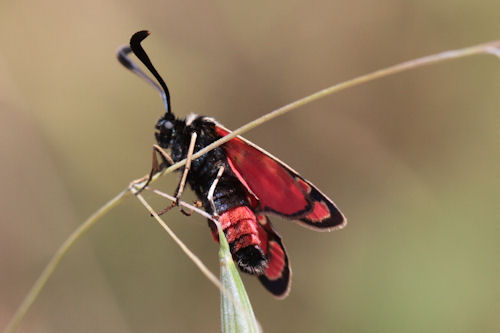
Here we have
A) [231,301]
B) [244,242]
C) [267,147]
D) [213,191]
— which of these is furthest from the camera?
[267,147]

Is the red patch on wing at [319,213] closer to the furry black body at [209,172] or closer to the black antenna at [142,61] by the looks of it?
the furry black body at [209,172]

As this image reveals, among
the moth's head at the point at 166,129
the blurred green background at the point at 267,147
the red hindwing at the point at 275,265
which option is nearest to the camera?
the red hindwing at the point at 275,265

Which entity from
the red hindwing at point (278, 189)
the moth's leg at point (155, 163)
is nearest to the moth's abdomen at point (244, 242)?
the red hindwing at point (278, 189)

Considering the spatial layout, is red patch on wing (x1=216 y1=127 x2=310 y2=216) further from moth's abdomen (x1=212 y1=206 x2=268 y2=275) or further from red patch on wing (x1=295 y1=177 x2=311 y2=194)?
moth's abdomen (x1=212 y1=206 x2=268 y2=275)

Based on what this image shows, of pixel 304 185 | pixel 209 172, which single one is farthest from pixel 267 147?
pixel 304 185

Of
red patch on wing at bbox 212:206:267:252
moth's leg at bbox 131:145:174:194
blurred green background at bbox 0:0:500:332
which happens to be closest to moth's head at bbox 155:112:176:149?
moth's leg at bbox 131:145:174:194

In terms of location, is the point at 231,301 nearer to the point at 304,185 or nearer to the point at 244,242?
the point at 244,242

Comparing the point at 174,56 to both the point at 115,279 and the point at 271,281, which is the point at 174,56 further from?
the point at 271,281
